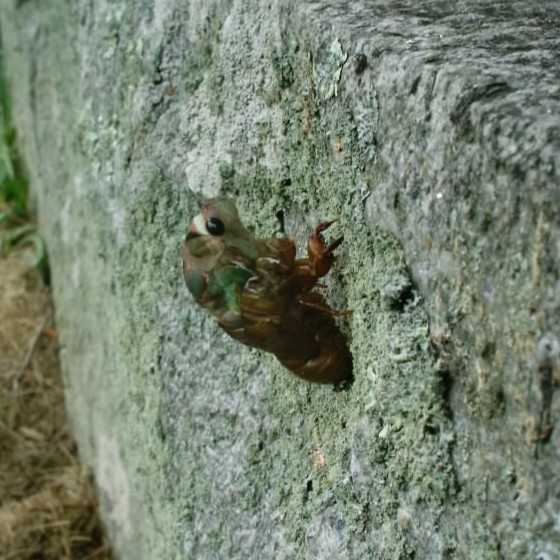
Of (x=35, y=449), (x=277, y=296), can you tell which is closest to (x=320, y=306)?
(x=277, y=296)

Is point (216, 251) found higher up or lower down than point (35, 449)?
higher up

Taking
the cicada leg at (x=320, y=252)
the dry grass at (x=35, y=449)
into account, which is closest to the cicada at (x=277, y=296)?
the cicada leg at (x=320, y=252)

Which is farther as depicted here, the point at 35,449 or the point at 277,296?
the point at 35,449

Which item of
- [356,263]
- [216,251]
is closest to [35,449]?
[216,251]

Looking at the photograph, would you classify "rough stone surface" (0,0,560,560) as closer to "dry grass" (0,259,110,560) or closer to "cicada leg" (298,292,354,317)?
"cicada leg" (298,292,354,317)

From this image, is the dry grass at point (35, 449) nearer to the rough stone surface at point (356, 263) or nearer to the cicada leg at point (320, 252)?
the rough stone surface at point (356, 263)

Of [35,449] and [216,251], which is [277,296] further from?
[35,449]

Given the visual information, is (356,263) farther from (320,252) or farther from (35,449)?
(35,449)

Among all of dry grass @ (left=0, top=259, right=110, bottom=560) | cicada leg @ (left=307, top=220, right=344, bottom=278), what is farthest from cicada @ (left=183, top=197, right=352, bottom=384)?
dry grass @ (left=0, top=259, right=110, bottom=560)
